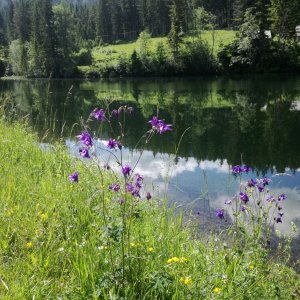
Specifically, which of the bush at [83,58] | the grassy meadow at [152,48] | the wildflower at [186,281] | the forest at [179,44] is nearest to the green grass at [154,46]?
the grassy meadow at [152,48]

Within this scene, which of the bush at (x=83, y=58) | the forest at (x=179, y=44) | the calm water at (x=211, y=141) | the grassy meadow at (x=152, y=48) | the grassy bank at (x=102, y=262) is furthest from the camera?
the bush at (x=83, y=58)

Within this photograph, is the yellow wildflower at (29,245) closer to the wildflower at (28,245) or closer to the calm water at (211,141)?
the wildflower at (28,245)

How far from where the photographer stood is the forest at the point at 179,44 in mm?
64438

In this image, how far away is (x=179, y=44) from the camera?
72562 mm

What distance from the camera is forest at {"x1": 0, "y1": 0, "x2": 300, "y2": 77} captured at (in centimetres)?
6444

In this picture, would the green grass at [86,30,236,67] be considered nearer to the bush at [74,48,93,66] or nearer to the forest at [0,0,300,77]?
the bush at [74,48,93,66]

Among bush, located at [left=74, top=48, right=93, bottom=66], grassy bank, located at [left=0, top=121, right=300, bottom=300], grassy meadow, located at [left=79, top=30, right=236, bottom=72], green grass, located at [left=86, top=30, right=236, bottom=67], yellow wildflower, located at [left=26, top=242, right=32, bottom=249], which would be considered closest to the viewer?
grassy bank, located at [left=0, top=121, right=300, bottom=300]

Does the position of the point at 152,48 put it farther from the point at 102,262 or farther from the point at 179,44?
the point at 102,262

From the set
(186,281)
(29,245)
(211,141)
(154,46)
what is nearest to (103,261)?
(186,281)

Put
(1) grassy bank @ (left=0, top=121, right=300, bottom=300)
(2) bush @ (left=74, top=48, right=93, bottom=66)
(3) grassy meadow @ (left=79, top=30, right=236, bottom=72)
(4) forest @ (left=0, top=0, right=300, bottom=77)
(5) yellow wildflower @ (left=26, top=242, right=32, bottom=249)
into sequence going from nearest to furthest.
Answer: (1) grassy bank @ (left=0, top=121, right=300, bottom=300) < (5) yellow wildflower @ (left=26, top=242, right=32, bottom=249) < (4) forest @ (left=0, top=0, right=300, bottom=77) < (3) grassy meadow @ (left=79, top=30, right=236, bottom=72) < (2) bush @ (left=74, top=48, right=93, bottom=66)

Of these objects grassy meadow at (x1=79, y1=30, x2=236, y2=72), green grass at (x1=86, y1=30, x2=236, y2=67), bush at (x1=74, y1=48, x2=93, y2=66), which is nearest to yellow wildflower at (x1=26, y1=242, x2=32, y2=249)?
grassy meadow at (x1=79, y1=30, x2=236, y2=72)

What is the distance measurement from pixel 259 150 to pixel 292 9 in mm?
56185

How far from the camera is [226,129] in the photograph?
910 inches

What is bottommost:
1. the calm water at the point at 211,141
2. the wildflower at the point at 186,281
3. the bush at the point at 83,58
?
the calm water at the point at 211,141
